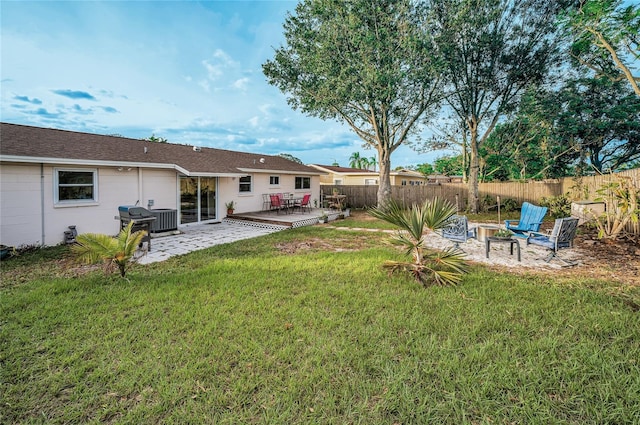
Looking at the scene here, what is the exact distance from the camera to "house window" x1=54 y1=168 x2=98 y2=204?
836 centimetres

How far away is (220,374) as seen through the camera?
2.68 metres

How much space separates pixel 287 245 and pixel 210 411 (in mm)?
6391

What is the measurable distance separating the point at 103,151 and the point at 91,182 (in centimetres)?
131

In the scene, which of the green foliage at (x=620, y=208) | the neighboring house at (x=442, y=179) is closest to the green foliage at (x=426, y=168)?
the neighboring house at (x=442, y=179)

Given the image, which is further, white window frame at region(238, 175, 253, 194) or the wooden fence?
the wooden fence

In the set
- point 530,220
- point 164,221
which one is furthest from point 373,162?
point 164,221

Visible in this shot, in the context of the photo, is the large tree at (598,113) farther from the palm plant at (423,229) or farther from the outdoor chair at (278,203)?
the outdoor chair at (278,203)

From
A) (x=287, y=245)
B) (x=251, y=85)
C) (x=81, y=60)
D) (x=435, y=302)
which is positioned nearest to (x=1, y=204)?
(x=81, y=60)

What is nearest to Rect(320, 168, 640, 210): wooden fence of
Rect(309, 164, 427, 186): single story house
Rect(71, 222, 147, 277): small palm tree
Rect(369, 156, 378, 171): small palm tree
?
Rect(309, 164, 427, 186): single story house

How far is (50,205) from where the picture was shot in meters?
8.17

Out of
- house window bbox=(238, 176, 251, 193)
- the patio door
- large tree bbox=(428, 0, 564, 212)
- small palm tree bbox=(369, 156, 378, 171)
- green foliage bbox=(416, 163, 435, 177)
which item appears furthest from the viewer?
small palm tree bbox=(369, 156, 378, 171)

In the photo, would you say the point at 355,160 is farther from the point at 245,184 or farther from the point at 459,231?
the point at 459,231

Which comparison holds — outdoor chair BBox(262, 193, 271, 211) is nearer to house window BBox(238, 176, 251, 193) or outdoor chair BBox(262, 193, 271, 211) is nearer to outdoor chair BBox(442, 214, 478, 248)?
house window BBox(238, 176, 251, 193)

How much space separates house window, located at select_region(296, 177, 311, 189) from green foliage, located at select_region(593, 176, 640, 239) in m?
14.1
